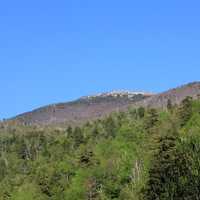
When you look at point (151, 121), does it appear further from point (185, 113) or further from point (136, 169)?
point (136, 169)

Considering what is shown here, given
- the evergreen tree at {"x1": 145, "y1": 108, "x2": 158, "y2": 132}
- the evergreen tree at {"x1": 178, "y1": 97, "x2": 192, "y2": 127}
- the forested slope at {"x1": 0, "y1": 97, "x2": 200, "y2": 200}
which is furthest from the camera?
the evergreen tree at {"x1": 145, "y1": 108, "x2": 158, "y2": 132}

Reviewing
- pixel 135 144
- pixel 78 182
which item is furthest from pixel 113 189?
pixel 135 144

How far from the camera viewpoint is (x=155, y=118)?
174000mm

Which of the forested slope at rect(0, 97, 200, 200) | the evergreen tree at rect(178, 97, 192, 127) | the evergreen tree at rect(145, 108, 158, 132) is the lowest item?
the forested slope at rect(0, 97, 200, 200)

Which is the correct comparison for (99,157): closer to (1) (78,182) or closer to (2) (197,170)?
(1) (78,182)

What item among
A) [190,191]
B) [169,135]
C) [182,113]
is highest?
[182,113]

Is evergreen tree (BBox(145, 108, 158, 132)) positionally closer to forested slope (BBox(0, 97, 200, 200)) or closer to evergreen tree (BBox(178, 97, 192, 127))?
forested slope (BBox(0, 97, 200, 200))

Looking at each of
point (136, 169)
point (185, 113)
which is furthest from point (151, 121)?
point (136, 169)

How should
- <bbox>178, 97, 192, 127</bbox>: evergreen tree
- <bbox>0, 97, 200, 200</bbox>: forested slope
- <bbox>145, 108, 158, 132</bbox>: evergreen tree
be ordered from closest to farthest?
<bbox>0, 97, 200, 200</bbox>: forested slope → <bbox>178, 97, 192, 127</bbox>: evergreen tree → <bbox>145, 108, 158, 132</bbox>: evergreen tree

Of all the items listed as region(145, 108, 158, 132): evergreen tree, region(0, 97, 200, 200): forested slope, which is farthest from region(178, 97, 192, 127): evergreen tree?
region(145, 108, 158, 132): evergreen tree

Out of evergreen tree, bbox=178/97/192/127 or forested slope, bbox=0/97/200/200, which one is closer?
forested slope, bbox=0/97/200/200

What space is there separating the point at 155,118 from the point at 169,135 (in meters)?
89.4

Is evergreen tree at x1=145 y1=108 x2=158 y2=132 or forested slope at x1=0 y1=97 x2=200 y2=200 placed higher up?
evergreen tree at x1=145 y1=108 x2=158 y2=132

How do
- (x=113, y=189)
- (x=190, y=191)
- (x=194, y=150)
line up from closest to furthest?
(x=190, y=191) < (x=194, y=150) < (x=113, y=189)
